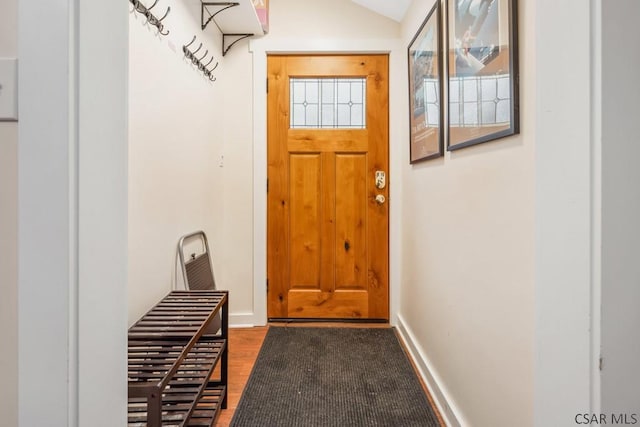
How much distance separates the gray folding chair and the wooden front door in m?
0.66

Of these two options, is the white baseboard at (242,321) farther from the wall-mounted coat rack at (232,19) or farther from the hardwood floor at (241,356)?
the wall-mounted coat rack at (232,19)

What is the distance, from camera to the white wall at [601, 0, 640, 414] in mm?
562

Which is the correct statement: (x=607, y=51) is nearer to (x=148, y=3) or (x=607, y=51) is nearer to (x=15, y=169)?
(x=15, y=169)

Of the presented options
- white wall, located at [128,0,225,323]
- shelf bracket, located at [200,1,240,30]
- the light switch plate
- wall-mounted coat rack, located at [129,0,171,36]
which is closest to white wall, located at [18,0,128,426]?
the light switch plate

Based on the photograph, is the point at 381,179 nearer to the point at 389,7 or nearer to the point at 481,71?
the point at 389,7

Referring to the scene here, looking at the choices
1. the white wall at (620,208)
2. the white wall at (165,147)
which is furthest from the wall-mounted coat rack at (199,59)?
the white wall at (620,208)

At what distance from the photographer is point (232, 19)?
2.43 m

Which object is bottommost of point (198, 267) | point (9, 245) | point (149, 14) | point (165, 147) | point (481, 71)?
point (198, 267)

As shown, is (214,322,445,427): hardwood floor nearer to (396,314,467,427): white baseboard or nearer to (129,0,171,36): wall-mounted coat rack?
(396,314,467,427): white baseboard

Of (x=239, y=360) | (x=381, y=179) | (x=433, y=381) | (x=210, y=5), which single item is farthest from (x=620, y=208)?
(x=210, y=5)

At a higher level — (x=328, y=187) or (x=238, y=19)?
(x=238, y=19)

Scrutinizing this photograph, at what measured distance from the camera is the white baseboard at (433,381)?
1.52m

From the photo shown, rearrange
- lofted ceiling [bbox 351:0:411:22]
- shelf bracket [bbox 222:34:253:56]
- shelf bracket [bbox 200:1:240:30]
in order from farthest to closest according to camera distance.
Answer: shelf bracket [bbox 222:34:253:56] → lofted ceiling [bbox 351:0:411:22] → shelf bracket [bbox 200:1:240:30]

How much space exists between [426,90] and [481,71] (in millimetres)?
739
